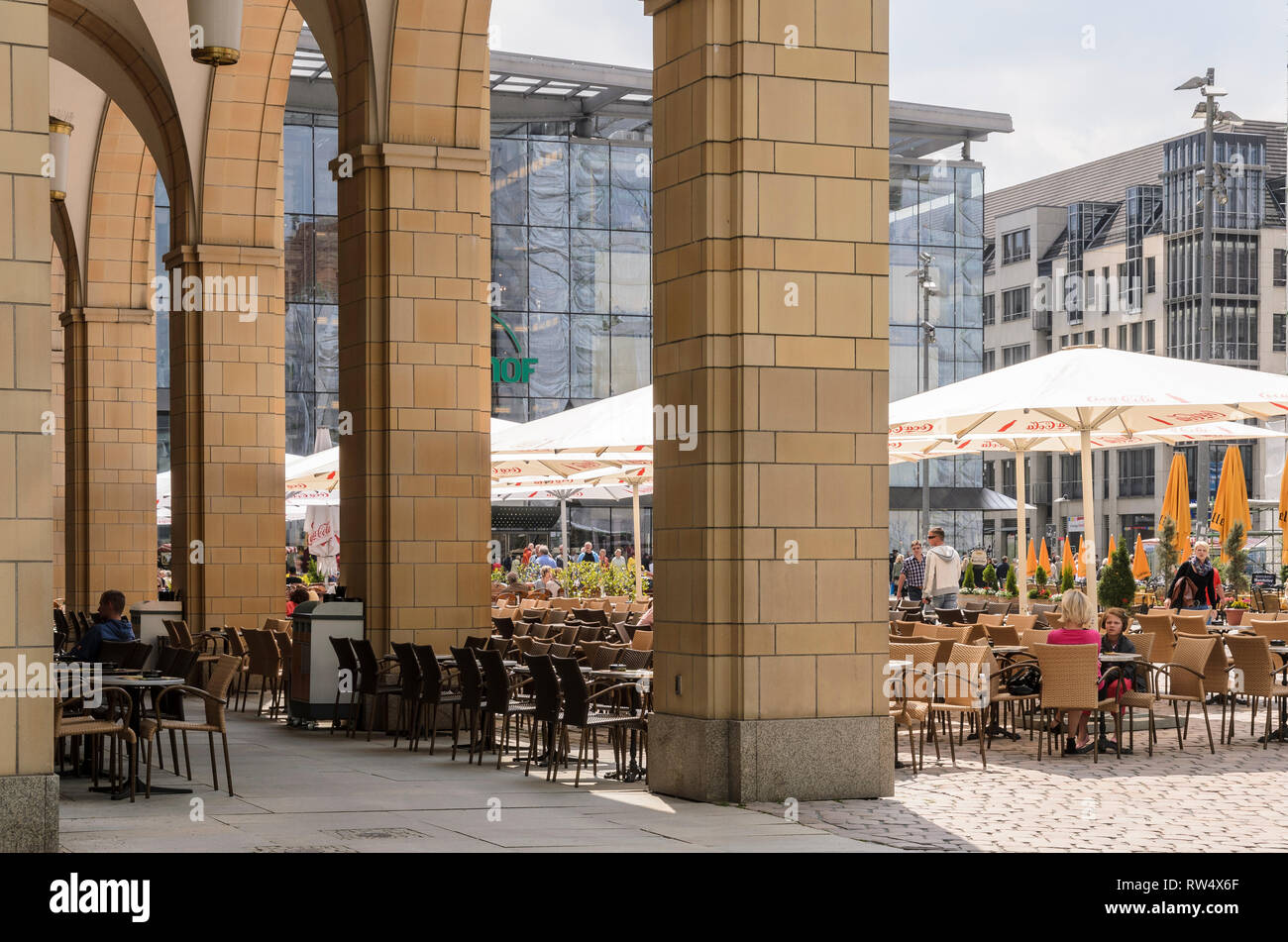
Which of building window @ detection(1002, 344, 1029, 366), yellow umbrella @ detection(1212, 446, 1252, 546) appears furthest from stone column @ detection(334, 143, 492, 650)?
building window @ detection(1002, 344, 1029, 366)

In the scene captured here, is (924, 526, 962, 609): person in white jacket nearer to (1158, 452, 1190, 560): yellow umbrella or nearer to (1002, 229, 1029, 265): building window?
(1158, 452, 1190, 560): yellow umbrella

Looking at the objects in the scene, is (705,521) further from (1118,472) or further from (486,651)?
(1118,472)

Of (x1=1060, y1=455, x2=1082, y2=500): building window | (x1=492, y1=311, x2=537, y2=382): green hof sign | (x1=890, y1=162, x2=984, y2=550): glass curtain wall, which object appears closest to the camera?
(x1=492, y1=311, x2=537, y2=382): green hof sign

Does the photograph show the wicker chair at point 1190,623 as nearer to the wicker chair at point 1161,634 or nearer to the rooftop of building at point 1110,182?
the wicker chair at point 1161,634

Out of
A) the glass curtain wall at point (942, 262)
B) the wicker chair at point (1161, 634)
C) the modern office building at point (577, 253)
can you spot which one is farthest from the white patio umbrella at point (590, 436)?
the glass curtain wall at point (942, 262)

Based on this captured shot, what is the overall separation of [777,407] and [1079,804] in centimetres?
286

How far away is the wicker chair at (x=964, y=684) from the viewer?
37.9 ft

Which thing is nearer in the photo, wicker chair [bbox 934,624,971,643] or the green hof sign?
wicker chair [bbox 934,624,971,643]

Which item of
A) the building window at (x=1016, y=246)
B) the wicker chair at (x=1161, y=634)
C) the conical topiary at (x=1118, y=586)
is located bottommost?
the wicker chair at (x=1161, y=634)

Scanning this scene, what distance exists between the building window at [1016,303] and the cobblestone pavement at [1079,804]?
67.7 meters

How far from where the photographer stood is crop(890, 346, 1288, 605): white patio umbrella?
13.3 meters

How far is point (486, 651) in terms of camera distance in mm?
11766

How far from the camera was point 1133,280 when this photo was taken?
238 feet

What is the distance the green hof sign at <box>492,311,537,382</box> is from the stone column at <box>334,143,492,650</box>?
3053 centimetres
